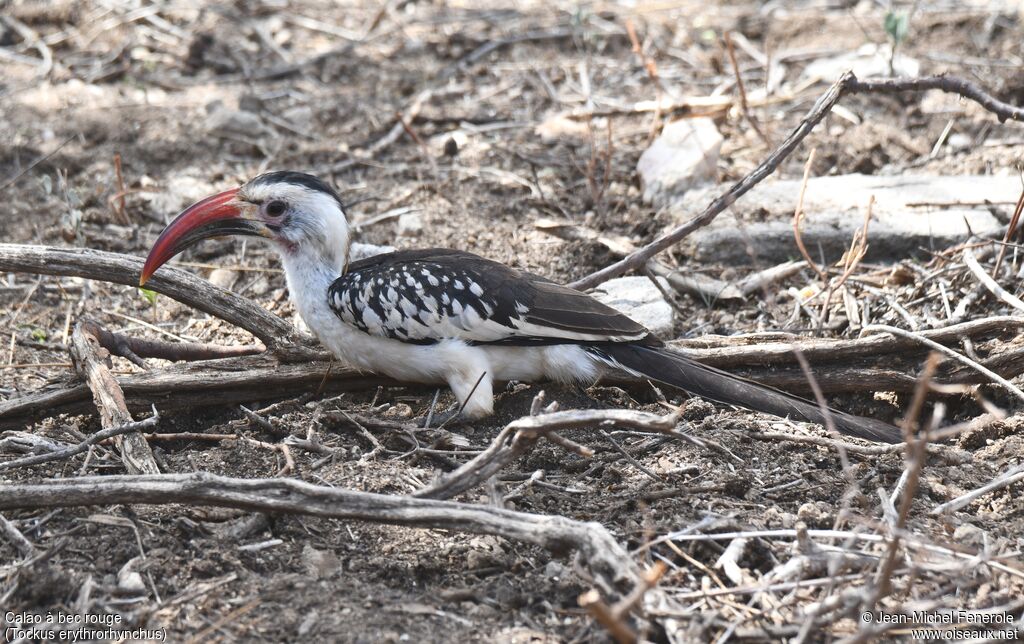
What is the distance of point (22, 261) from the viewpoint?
383 cm

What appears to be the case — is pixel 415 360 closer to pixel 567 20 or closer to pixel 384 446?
pixel 384 446

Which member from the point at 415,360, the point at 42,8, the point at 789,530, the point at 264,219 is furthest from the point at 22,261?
the point at 42,8

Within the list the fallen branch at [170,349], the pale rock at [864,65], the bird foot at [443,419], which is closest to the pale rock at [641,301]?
the bird foot at [443,419]

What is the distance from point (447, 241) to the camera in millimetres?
5172

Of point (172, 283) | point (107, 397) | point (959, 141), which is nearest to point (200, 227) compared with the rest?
point (172, 283)

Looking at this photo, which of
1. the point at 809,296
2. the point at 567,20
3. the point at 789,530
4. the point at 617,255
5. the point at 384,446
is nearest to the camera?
the point at 789,530

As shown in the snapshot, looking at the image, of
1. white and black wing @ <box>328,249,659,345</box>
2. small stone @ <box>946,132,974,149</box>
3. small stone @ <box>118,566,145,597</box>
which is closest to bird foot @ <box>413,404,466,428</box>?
white and black wing @ <box>328,249,659,345</box>

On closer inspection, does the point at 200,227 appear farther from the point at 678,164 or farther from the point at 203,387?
the point at 678,164

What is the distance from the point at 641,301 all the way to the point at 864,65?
112 inches

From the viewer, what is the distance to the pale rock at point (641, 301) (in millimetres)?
4340

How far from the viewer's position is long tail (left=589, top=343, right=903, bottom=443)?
3563mm

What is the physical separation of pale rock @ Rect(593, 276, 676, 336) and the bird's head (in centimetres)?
117

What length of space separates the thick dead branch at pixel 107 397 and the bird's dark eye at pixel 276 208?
0.82 metres

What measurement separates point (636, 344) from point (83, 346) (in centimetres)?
201
